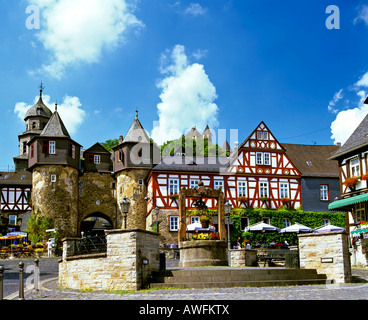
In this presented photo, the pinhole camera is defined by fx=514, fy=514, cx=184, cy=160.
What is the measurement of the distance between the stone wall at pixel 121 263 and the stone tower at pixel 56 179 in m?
32.0

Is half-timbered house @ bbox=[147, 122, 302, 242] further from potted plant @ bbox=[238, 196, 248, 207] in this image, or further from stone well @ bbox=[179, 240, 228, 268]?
stone well @ bbox=[179, 240, 228, 268]

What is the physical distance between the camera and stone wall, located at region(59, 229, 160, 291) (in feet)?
47.5

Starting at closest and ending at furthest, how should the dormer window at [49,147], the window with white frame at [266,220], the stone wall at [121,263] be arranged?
1. the stone wall at [121,263]
2. the window with white frame at [266,220]
3. the dormer window at [49,147]

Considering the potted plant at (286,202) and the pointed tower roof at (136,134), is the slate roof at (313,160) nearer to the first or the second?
the potted plant at (286,202)

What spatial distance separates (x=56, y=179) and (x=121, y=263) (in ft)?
113

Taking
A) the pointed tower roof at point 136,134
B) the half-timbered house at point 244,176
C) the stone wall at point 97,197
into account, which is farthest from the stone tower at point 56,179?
the half-timbered house at point 244,176

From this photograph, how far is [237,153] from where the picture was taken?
143 feet

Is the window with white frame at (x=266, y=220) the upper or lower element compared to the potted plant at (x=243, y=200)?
lower

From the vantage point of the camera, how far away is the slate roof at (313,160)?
4492cm

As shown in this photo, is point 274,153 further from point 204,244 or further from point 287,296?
point 287,296

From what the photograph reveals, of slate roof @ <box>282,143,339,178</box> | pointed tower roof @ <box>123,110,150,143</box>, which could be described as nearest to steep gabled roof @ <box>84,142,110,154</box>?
pointed tower roof @ <box>123,110,150,143</box>

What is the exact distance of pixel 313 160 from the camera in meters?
46.4

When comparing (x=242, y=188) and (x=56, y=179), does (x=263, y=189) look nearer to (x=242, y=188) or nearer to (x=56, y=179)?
(x=242, y=188)
